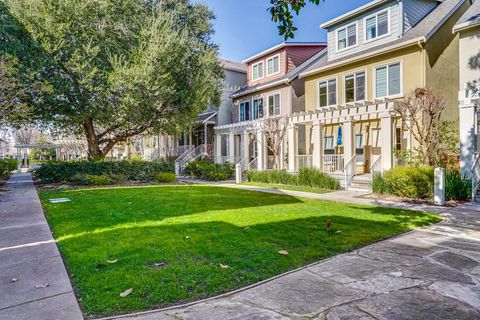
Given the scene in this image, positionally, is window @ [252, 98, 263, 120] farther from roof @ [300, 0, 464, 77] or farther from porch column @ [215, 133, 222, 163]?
roof @ [300, 0, 464, 77]

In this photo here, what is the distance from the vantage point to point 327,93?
1895cm

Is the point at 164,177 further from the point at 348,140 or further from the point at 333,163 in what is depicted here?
the point at 348,140

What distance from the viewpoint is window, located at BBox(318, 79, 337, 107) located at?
18.6 metres

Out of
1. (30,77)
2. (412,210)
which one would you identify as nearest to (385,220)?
(412,210)

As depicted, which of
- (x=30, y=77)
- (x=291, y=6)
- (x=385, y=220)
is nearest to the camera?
(x=291, y=6)

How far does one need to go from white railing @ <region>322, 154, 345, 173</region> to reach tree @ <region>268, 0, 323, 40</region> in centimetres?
1200

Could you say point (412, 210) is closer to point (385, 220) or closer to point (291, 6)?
point (385, 220)

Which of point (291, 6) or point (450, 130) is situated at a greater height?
point (291, 6)

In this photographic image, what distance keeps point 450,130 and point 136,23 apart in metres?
17.0

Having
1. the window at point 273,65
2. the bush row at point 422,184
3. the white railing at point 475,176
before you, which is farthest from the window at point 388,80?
the window at point 273,65

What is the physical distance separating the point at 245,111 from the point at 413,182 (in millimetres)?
16309

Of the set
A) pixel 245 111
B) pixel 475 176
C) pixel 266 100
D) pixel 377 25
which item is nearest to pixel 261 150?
pixel 266 100

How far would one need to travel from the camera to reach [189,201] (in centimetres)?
1031

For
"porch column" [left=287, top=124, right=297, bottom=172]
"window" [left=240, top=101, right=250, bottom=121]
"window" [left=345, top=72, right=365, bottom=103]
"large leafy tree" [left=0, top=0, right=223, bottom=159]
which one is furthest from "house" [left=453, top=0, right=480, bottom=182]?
"window" [left=240, top=101, right=250, bottom=121]
